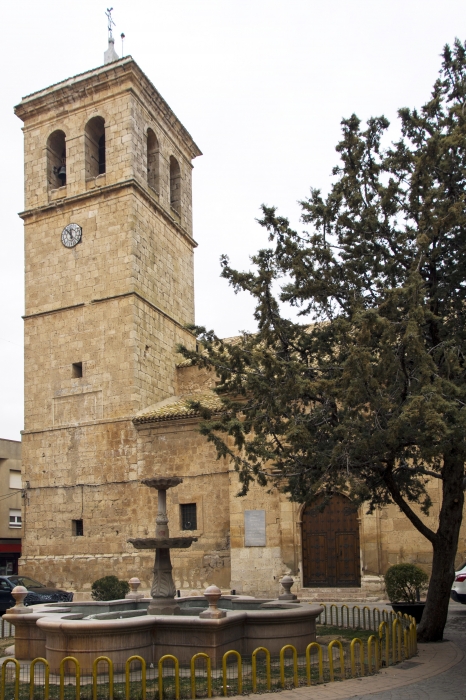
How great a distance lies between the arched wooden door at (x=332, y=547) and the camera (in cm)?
1889

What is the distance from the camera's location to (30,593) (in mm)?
17250

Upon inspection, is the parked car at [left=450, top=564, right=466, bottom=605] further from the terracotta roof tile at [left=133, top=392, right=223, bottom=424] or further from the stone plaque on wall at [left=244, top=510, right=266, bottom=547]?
the terracotta roof tile at [left=133, top=392, right=223, bottom=424]

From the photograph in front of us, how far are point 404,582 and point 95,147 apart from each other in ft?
58.5

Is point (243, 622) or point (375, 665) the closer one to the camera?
point (375, 665)

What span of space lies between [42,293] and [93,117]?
6.11 m

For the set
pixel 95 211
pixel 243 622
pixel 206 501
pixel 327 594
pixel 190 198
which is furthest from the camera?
pixel 190 198

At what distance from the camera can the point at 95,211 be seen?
2330 centimetres

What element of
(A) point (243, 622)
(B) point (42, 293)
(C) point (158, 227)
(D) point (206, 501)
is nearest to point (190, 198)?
(C) point (158, 227)

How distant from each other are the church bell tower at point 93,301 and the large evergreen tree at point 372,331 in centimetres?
1082

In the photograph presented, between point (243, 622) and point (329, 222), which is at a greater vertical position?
point (329, 222)

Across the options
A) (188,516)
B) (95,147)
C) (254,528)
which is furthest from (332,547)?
(95,147)

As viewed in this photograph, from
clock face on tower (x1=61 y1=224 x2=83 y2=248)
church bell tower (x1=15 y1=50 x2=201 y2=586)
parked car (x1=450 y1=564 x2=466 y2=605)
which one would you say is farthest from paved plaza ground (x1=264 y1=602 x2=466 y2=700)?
clock face on tower (x1=61 y1=224 x2=83 y2=248)

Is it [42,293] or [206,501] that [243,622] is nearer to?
[206,501]

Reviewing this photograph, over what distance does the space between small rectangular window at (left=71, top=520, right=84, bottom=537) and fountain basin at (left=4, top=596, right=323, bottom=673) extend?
11323 millimetres
